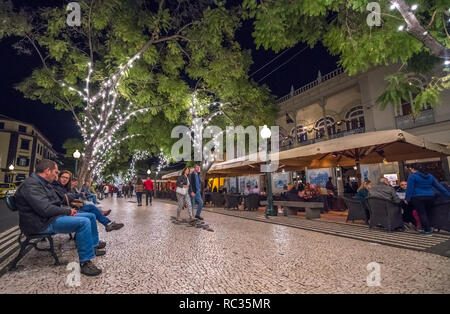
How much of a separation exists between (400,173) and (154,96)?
14897 millimetres

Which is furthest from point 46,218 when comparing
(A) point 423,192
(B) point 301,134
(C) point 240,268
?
(B) point 301,134

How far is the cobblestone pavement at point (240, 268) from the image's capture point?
222cm

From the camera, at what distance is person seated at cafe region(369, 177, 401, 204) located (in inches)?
198

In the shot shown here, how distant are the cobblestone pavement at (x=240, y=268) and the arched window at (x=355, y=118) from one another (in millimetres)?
15141

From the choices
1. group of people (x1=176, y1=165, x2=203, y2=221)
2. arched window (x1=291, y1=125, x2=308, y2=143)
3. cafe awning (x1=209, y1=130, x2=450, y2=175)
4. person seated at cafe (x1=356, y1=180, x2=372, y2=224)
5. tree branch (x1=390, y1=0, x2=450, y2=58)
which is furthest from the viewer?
arched window (x1=291, y1=125, x2=308, y2=143)

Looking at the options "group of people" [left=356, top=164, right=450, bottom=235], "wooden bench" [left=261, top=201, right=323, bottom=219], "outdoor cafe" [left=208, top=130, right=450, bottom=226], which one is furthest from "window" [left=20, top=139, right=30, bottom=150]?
"group of people" [left=356, top=164, right=450, bottom=235]

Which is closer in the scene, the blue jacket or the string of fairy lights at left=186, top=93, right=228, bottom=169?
the blue jacket

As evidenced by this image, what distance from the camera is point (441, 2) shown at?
11.8 ft

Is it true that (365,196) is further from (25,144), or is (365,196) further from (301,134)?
(25,144)

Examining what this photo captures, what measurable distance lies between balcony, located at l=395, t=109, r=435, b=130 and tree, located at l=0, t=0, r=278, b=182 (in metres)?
10.7

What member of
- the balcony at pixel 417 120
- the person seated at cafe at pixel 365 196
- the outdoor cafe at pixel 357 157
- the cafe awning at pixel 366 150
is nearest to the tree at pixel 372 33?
the cafe awning at pixel 366 150

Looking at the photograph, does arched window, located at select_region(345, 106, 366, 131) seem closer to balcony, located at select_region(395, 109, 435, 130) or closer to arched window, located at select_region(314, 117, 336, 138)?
arched window, located at select_region(314, 117, 336, 138)

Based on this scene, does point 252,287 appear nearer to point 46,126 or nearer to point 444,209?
point 444,209
